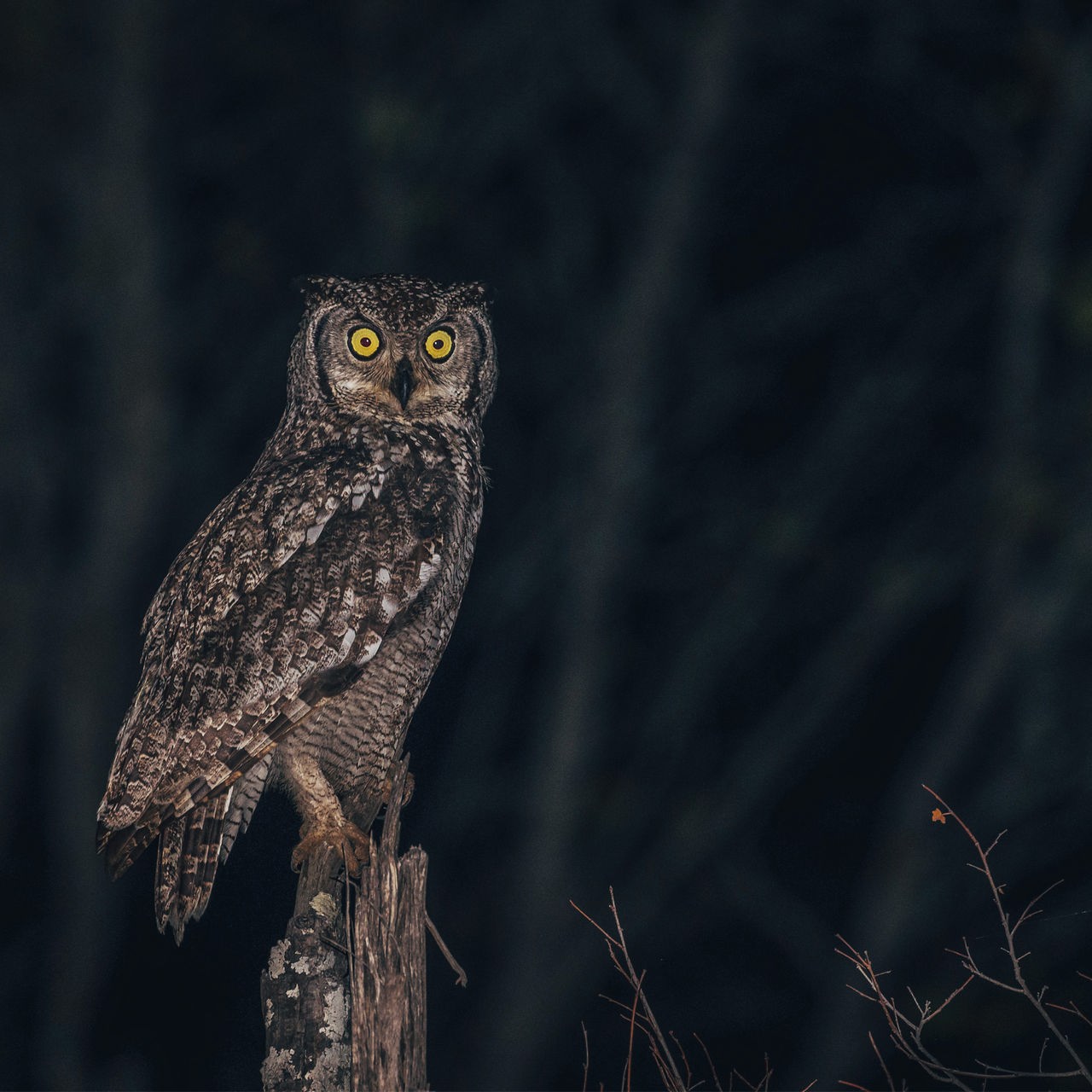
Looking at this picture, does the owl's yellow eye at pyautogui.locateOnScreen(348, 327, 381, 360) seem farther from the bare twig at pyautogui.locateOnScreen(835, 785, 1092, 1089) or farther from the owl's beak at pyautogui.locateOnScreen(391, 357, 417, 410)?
the bare twig at pyautogui.locateOnScreen(835, 785, 1092, 1089)

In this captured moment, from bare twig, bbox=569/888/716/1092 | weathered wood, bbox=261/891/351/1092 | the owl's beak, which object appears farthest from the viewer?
the owl's beak

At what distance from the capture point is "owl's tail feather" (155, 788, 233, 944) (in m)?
3.10

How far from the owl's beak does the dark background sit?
330 cm

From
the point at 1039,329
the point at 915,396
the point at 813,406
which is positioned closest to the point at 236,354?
the point at 813,406

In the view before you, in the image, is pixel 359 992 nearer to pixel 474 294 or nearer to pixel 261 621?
pixel 261 621

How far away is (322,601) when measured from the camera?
3.36 m

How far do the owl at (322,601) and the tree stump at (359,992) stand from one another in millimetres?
371

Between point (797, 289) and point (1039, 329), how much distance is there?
47.0 inches

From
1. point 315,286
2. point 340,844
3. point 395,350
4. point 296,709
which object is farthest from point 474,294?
point 340,844

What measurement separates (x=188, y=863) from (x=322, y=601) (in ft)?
2.14

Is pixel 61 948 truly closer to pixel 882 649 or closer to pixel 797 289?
pixel 882 649

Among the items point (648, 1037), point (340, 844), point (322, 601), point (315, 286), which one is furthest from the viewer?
point (315, 286)

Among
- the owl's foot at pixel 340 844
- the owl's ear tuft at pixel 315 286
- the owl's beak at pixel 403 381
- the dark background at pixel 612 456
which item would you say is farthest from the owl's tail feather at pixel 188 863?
the dark background at pixel 612 456

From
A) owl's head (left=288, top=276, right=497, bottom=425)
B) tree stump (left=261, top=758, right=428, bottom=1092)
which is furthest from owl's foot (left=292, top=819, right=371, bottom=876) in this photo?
owl's head (left=288, top=276, right=497, bottom=425)
